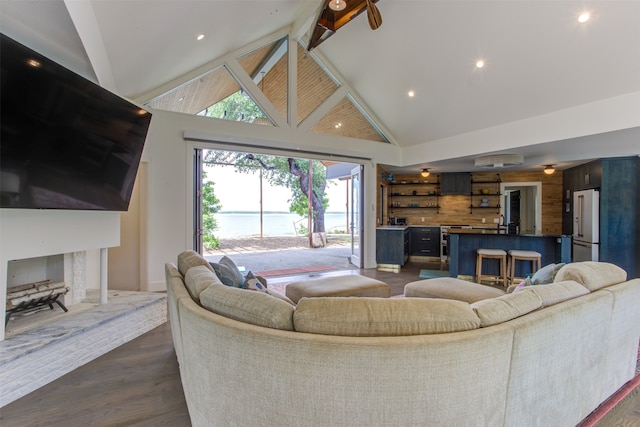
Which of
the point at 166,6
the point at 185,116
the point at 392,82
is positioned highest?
the point at 392,82

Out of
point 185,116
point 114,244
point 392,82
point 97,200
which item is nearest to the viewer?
point 97,200

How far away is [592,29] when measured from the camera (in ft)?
10.7

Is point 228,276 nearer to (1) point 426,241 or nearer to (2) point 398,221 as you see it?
(2) point 398,221

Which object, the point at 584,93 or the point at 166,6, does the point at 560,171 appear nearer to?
the point at 584,93

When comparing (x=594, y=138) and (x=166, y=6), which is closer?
(x=166, y=6)

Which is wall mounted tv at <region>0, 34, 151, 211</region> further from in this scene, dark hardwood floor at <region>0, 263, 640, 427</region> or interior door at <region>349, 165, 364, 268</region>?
interior door at <region>349, 165, 364, 268</region>

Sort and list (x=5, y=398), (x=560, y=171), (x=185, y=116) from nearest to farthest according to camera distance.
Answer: (x=5, y=398) < (x=185, y=116) < (x=560, y=171)

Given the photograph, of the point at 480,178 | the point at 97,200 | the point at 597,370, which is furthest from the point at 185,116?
the point at 480,178

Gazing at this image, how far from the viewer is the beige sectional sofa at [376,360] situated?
1071 millimetres

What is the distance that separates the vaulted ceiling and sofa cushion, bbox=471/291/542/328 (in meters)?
3.34

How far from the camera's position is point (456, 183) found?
737 centimetres

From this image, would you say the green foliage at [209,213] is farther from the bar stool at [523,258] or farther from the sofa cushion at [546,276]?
the sofa cushion at [546,276]

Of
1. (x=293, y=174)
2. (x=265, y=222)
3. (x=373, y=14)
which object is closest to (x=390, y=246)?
(x=373, y=14)

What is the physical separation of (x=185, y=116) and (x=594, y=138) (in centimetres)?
614
